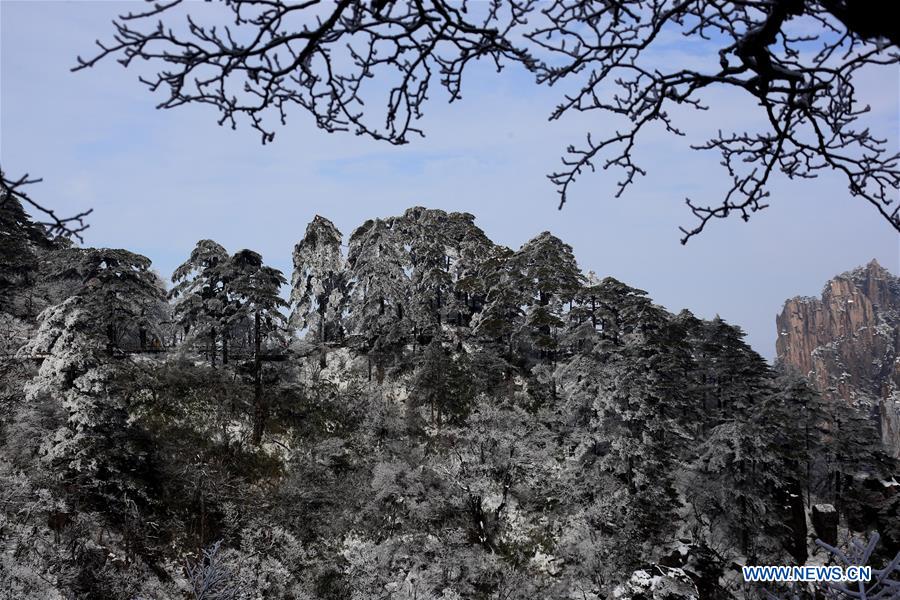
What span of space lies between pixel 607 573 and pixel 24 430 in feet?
74.0

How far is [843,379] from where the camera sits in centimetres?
11575

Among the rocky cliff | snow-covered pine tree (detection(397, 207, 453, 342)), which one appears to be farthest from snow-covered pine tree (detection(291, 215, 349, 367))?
the rocky cliff

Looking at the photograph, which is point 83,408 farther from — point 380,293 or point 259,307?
point 380,293

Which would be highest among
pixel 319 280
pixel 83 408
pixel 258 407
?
pixel 319 280

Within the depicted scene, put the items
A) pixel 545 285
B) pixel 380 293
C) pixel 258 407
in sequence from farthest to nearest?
pixel 380 293 → pixel 545 285 → pixel 258 407

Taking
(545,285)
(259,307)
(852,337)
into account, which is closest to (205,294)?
(259,307)

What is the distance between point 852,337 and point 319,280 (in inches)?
5305

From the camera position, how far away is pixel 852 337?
127438 millimetres

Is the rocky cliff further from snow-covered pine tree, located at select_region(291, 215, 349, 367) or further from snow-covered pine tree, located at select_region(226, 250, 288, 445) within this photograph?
snow-covered pine tree, located at select_region(226, 250, 288, 445)

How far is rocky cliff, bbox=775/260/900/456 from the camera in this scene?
11075 centimetres

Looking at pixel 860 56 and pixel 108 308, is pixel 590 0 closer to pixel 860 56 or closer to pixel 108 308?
pixel 860 56

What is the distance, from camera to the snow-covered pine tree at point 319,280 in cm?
4566

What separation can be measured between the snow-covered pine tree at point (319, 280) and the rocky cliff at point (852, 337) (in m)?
99.1

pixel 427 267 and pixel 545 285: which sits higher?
pixel 427 267
